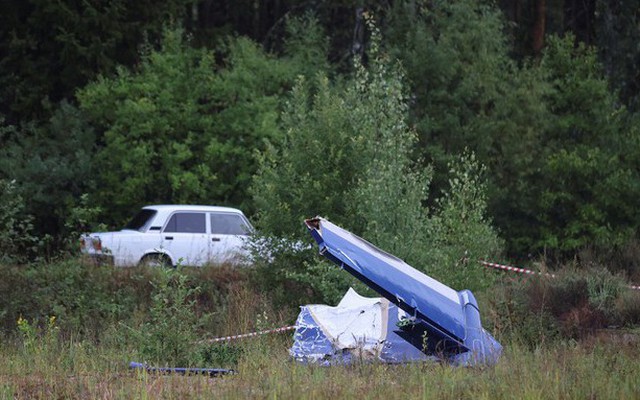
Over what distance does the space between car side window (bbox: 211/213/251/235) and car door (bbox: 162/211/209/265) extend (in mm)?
210

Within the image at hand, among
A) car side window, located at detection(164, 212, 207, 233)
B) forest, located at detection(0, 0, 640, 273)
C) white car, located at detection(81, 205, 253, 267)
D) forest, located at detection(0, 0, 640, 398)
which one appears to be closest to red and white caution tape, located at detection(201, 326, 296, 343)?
forest, located at detection(0, 0, 640, 398)

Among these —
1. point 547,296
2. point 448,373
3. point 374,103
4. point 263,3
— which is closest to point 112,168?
point 374,103

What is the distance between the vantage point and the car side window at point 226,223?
953 inches

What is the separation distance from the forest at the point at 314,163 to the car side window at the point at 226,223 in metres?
0.40

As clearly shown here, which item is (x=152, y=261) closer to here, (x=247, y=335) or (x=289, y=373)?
(x=247, y=335)

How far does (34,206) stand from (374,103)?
12.5m

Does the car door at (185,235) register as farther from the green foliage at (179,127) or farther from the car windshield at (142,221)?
the green foliage at (179,127)

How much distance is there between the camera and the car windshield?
23.8m

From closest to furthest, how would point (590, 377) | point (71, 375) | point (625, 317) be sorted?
point (590, 377) < point (71, 375) < point (625, 317)

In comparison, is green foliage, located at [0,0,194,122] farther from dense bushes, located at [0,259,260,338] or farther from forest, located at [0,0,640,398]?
dense bushes, located at [0,259,260,338]

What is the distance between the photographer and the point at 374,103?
62.7 ft

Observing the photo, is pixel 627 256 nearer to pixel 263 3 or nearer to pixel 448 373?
pixel 448 373

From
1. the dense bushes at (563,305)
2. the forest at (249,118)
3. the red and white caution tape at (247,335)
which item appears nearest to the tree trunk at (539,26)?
the forest at (249,118)

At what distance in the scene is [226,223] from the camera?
24344 millimetres
